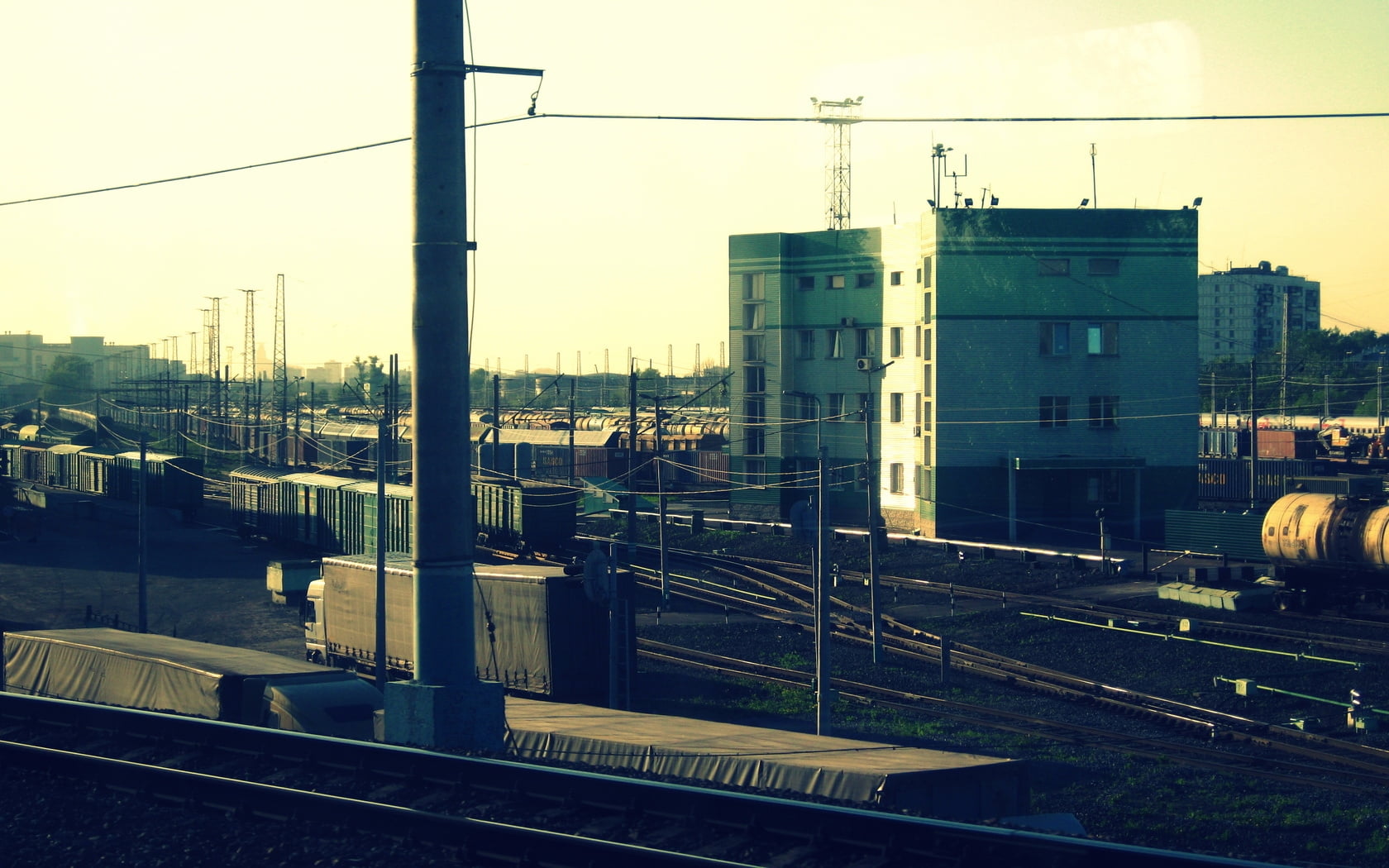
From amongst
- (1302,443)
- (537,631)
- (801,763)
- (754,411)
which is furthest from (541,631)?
(1302,443)

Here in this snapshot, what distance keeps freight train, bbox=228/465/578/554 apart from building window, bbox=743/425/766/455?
18.1m

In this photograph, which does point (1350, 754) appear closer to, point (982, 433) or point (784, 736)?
point (784, 736)

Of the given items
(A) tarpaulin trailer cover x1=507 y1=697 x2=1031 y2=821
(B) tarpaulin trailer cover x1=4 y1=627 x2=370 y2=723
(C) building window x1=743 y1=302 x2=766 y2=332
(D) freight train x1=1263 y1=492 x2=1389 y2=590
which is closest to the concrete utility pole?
(A) tarpaulin trailer cover x1=507 y1=697 x2=1031 y2=821

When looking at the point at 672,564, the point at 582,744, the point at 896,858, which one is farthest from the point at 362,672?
the point at 896,858

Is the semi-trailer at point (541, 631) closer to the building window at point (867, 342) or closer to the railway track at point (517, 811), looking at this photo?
the railway track at point (517, 811)

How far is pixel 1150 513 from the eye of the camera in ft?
166

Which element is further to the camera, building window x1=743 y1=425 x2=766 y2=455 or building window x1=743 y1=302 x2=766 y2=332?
building window x1=743 y1=302 x2=766 y2=332

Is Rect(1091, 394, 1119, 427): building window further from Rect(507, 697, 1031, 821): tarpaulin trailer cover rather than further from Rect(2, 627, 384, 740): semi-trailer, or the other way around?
Rect(507, 697, 1031, 821): tarpaulin trailer cover

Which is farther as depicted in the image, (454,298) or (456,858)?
(454,298)

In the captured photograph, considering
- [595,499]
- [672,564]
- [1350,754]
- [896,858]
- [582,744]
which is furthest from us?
[595,499]

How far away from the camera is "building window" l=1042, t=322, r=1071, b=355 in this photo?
50.6m

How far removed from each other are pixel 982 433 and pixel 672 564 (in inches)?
570

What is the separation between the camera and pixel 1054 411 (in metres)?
50.4

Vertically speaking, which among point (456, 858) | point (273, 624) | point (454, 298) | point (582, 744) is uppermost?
point (454, 298)
